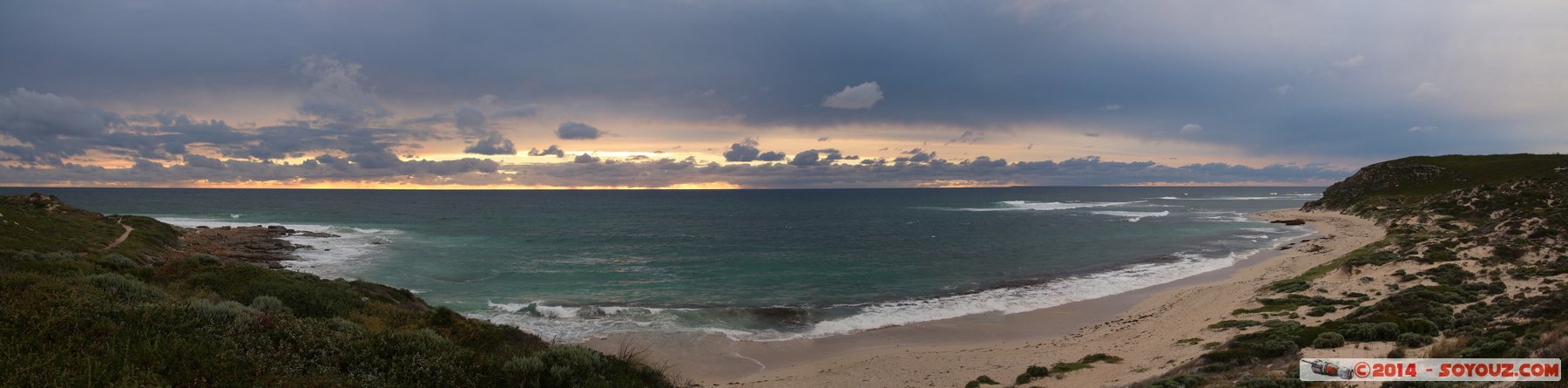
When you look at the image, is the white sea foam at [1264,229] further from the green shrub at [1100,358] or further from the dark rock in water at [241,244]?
the dark rock in water at [241,244]

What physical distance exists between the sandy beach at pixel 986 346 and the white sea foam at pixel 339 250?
83.7ft

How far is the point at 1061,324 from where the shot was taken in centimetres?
2255

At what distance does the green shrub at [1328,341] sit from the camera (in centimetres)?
1249

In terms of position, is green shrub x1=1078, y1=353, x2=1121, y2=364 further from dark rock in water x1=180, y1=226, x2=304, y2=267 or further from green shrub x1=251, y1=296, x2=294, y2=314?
dark rock in water x1=180, y1=226, x2=304, y2=267

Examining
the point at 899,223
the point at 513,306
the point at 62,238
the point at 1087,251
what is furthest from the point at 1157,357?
the point at 899,223

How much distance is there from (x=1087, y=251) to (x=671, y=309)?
3418 centimetres

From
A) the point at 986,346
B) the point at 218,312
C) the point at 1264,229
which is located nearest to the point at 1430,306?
the point at 986,346

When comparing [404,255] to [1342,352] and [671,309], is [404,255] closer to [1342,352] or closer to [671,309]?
[671,309]

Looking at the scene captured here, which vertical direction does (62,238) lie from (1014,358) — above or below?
above

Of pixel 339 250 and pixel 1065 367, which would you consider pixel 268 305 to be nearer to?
pixel 1065 367

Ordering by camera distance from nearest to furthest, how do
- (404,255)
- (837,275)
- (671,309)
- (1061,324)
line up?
(1061,324), (671,309), (837,275), (404,255)

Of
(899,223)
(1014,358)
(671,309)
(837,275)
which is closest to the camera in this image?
(1014,358)

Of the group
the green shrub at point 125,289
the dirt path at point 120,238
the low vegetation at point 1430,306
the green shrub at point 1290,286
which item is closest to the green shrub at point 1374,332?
the low vegetation at point 1430,306

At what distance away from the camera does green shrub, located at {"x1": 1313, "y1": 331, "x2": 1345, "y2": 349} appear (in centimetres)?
1249
